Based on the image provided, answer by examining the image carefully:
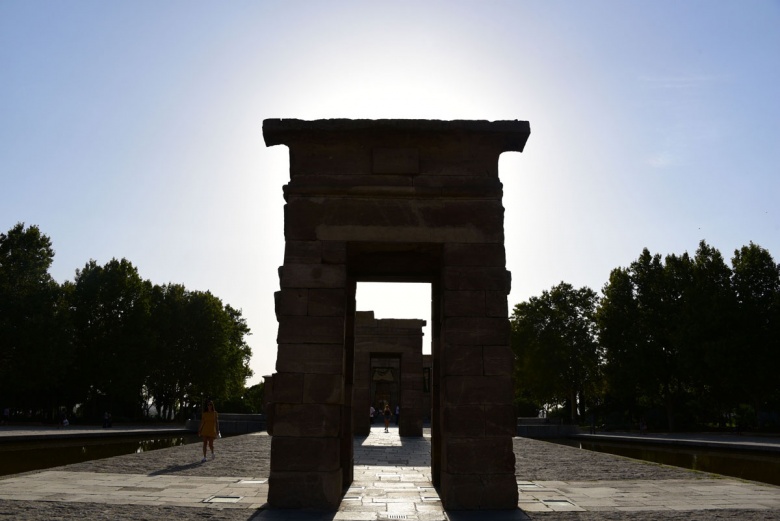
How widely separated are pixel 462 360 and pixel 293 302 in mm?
2880

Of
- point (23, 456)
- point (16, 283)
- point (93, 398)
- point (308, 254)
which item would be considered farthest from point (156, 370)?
point (308, 254)

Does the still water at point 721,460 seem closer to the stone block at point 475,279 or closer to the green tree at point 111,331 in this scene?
the stone block at point 475,279

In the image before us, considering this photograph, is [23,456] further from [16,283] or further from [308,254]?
[16,283]

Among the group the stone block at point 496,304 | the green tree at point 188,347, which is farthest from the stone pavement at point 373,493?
the green tree at point 188,347

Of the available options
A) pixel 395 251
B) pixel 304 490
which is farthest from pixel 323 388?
pixel 395 251

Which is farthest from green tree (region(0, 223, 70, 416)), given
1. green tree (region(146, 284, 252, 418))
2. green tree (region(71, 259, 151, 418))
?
green tree (region(146, 284, 252, 418))

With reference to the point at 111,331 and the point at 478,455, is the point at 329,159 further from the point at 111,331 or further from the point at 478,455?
the point at 111,331

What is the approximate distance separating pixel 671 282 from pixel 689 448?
21.9 meters

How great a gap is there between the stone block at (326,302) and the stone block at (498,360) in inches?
95.1

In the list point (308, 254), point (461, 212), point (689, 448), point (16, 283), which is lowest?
point (689, 448)

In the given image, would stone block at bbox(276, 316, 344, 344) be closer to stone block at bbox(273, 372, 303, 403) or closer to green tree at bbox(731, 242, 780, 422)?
stone block at bbox(273, 372, 303, 403)

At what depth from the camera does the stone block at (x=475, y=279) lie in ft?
32.4

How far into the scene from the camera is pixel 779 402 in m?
40.6

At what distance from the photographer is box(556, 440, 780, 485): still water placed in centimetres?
1498
